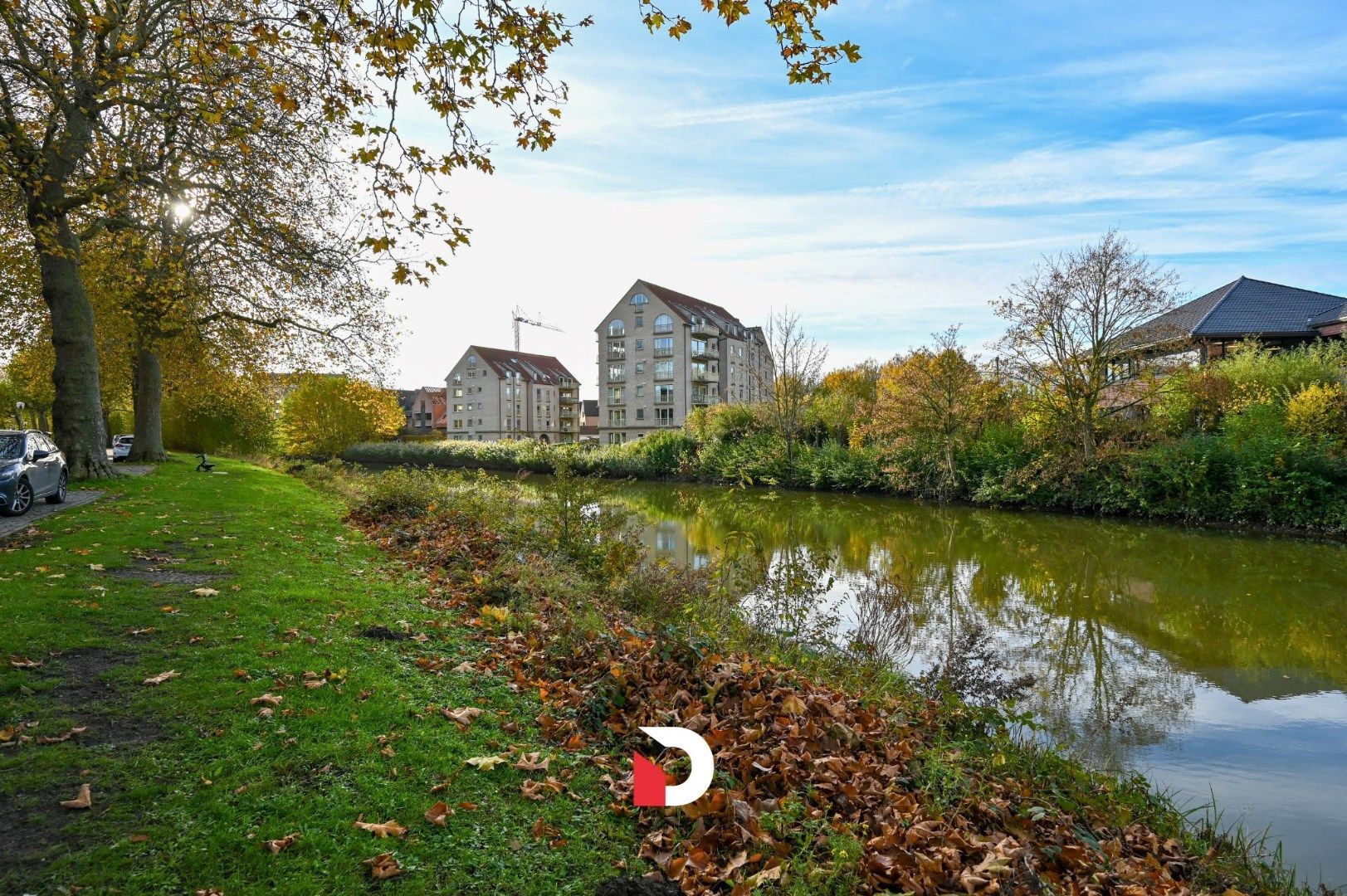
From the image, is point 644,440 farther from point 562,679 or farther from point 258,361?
point 562,679

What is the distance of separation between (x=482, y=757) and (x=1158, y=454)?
26.1 m

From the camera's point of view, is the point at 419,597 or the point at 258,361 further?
the point at 258,361

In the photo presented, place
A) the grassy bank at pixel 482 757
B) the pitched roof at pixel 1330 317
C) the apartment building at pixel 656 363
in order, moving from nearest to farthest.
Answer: the grassy bank at pixel 482 757 → the pitched roof at pixel 1330 317 → the apartment building at pixel 656 363

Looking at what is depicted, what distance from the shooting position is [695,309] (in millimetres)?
71688

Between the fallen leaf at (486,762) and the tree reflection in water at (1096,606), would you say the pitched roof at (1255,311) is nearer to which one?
the tree reflection in water at (1096,606)

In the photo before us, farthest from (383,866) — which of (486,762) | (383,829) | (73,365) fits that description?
(73,365)

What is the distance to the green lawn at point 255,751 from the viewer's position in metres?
3.17

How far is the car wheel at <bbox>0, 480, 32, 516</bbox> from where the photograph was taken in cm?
1184

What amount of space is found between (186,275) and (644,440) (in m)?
31.5

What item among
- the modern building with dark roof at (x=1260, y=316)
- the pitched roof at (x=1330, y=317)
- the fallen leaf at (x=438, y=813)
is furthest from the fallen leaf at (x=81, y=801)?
the pitched roof at (x=1330, y=317)

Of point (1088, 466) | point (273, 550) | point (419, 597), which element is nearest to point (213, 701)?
point (419, 597)

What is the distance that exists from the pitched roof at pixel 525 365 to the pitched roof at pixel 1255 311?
6433cm

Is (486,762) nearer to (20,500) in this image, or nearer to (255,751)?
(255,751)

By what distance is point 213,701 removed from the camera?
459cm
